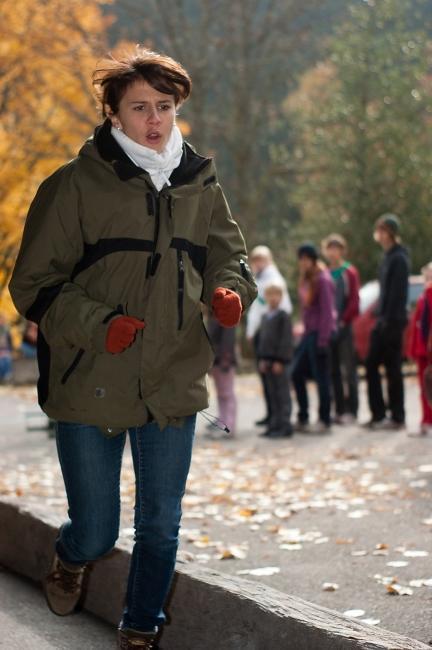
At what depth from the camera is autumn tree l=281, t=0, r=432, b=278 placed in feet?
100

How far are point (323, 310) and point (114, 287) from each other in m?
8.52

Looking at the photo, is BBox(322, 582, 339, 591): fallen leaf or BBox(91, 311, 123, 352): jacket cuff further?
BBox(322, 582, 339, 591): fallen leaf

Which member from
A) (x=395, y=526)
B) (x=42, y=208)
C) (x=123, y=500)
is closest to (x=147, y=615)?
(x=42, y=208)

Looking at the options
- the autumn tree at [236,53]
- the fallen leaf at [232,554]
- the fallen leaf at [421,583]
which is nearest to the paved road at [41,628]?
the fallen leaf at [232,554]

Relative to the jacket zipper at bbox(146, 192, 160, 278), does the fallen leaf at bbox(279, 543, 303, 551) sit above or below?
below

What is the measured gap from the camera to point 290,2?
2905cm

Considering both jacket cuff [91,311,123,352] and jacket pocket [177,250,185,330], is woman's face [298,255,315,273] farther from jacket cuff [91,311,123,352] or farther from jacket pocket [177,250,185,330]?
jacket cuff [91,311,123,352]

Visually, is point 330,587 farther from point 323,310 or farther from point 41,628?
point 323,310

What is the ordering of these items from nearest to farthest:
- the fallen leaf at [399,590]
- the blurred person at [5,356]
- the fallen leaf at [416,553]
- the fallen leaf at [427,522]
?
the fallen leaf at [399,590] → the fallen leaf at [416,553] → the fallen leaf at [427,522] → the blurred person at [5,356]

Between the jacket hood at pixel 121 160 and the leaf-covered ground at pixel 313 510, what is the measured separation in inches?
81.4

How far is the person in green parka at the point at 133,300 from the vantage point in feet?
13.5

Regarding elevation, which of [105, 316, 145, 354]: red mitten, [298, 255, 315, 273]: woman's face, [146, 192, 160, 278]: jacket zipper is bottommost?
[105, 316, 145, 354]: red mitten

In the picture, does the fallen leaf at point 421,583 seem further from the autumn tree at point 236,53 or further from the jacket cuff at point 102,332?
the autumn tree at point 236,53

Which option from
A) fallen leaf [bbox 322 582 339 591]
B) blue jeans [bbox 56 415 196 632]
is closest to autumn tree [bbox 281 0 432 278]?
fallen leaf [bbox 322 582 339 591]
